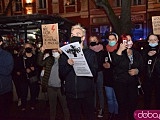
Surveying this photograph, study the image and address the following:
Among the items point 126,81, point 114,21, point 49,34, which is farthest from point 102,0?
point 126,81

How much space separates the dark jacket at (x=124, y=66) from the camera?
5344 millimetres

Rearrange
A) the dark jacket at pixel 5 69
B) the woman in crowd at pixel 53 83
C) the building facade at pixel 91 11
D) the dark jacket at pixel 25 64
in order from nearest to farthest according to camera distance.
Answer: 1. the dark jacket at pixel 5 69
2. the woman in crowd at pixel 53 83
3. the dark jacket at pixel 25 64
4. the building facade at pixel 91 11

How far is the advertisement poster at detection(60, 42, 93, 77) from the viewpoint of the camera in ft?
15.3

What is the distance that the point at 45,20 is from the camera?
1301cm

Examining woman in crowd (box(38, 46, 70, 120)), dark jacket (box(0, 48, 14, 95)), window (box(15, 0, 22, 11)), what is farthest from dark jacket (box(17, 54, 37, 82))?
window (box(15, 0, 22, 11))

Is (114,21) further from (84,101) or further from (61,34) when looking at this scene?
(84,101)

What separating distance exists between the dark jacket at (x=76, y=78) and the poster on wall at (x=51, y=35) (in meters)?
1.50

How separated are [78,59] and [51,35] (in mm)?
1762

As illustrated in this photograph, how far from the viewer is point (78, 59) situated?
4.71 m

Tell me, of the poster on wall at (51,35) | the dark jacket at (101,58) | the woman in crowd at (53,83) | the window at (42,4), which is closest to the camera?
the poster on wall at (51,35)

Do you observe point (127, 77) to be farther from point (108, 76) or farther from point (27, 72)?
point (27, 72)

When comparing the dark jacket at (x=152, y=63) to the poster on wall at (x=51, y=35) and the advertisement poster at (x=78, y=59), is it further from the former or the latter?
the advertisement poster at (x=78, y=59)

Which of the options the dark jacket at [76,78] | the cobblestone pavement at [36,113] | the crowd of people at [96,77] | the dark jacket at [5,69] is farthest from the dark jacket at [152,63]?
the dark jacket at [5,69]

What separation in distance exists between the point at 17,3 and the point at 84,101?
3065 centimetres
